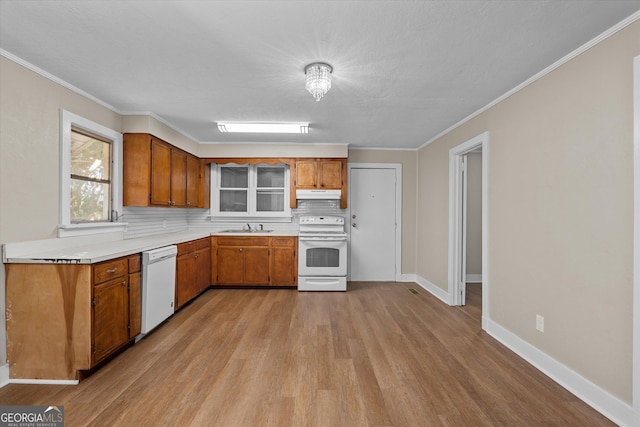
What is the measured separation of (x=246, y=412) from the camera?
5.72 feet

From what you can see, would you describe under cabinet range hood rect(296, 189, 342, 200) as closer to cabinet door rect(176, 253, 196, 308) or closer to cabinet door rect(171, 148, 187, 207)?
cabinet door rect(171, 148, 187, 207)

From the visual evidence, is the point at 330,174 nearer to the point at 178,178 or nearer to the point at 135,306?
the point at 178,178

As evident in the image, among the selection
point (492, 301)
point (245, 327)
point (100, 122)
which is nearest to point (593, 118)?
point (492, 301)

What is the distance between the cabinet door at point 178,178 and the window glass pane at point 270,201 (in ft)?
4.03

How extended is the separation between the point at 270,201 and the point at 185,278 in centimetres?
192

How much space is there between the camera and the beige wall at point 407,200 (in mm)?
4961

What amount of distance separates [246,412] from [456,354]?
5.91ft

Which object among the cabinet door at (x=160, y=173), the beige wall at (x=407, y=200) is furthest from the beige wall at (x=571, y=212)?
the cabinet door at (x=160, y=173)

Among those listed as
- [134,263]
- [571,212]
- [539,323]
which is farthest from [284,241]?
[571,212]

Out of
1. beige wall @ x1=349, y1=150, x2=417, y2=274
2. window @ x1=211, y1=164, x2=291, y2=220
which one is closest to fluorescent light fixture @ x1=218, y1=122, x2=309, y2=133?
window @ x1=211, y1=164, x2=291, y2=220

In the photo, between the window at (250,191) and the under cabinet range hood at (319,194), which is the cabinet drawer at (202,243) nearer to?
the window at (250,191)

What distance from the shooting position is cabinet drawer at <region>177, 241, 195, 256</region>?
137 inches

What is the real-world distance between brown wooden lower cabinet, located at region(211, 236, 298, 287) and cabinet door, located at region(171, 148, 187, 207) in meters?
0.81

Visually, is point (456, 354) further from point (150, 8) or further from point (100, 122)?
point (100, 122)
